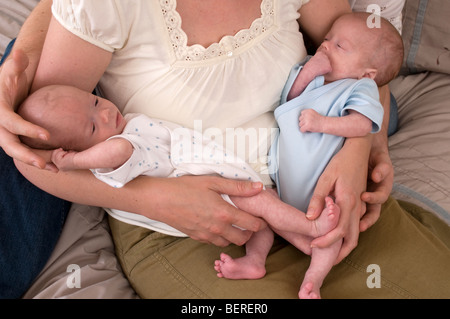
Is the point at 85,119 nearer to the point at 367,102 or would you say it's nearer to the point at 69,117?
the point at 69,117

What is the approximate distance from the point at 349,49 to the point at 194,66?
47 cm

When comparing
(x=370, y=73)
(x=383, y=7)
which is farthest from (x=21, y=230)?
(x=383, y=7)

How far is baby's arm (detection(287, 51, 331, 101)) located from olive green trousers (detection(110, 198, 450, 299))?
0.42m

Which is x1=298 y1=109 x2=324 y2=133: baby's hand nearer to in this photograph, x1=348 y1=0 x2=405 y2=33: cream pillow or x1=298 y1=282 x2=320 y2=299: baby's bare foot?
x1=298 y1=282 x2=320 y2=299: baby's bare foot

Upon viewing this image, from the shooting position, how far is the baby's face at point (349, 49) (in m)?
1.31

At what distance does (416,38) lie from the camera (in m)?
1.85

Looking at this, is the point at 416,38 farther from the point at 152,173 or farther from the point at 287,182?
the point at 152,173

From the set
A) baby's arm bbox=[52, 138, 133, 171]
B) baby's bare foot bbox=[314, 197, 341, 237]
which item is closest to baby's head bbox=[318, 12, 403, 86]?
baby's bare foot bbox=[314, 197, 341, 237]

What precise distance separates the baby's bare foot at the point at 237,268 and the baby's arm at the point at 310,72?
19.1 inches

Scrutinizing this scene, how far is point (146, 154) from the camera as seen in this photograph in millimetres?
1093

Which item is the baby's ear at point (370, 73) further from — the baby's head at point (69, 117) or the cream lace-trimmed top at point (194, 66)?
the baby's head at point (69, 117)

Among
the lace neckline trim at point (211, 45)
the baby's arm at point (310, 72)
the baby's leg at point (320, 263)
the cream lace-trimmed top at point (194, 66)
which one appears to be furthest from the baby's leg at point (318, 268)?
the lace neckline trim at point (211, 45)

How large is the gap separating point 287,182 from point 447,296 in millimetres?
466
